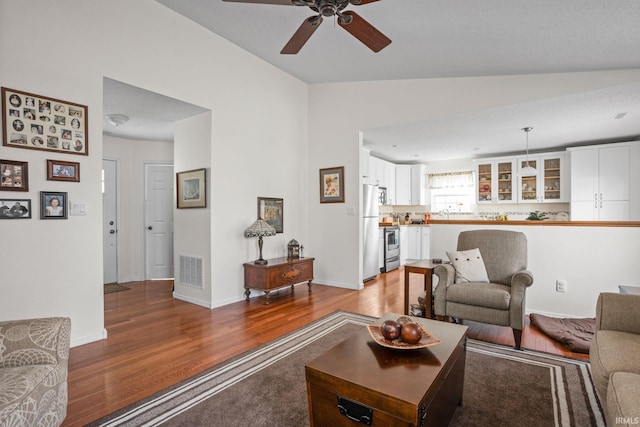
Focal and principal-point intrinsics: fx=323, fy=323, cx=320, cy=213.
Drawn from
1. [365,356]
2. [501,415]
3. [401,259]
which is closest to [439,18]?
[365,356]

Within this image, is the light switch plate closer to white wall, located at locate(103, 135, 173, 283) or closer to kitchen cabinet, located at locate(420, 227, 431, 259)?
white wall, located at locate(103, 135, 173, 283)

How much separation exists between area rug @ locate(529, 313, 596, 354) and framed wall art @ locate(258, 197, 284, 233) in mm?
3319

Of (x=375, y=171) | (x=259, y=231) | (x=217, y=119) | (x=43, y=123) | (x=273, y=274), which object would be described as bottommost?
(x=273, y=274)

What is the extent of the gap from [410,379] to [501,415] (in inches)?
33.9

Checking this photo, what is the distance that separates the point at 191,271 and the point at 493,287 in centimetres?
347

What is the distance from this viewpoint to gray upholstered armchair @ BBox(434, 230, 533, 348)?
2656mm

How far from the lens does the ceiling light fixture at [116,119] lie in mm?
4175

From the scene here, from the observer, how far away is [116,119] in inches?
169

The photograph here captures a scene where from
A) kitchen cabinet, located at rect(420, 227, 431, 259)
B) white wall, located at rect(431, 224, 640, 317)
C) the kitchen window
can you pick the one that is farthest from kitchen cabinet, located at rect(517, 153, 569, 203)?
white wall, located at rect(431, 224, 640, 317)

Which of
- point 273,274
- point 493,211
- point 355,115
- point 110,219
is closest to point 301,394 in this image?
point 273,274

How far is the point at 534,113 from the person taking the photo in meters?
4.27

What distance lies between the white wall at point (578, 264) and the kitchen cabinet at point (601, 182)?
3232mm

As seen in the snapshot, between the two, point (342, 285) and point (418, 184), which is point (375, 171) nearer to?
point (418, 184)

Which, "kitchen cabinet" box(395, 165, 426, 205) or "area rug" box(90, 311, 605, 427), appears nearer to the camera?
"area rug" box(90, 311, 605, 427)
